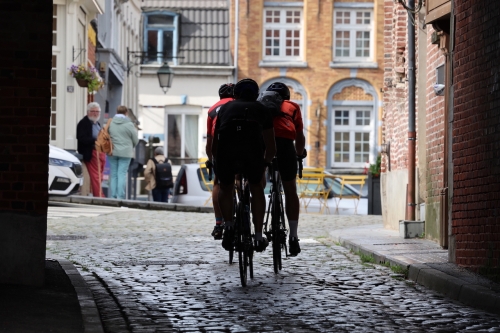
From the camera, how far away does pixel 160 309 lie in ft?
26.9

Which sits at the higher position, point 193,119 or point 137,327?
point 193,119

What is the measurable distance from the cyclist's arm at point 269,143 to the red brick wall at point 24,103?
79.7 inches

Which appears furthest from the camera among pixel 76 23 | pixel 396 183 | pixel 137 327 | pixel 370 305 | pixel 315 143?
pixel 315 143

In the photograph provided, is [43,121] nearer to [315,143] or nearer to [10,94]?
[10,94]

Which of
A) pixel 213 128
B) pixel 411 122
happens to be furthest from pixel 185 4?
pixel 213 128

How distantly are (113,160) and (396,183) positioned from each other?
26.8ft

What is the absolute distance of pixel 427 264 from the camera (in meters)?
10.8

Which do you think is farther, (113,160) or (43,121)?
(113,160)

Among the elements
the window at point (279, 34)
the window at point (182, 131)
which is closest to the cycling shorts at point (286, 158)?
the window at point (182, 131)

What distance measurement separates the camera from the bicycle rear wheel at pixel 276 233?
10797 mm

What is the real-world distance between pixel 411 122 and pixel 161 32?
3349 centimetres

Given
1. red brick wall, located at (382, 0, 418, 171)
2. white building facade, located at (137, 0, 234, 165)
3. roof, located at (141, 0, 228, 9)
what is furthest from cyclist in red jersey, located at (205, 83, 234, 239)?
roof, located at (141, 0, 228, 9)

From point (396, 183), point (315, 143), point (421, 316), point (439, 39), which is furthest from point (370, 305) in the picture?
point (315, 143)

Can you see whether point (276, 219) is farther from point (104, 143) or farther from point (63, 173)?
point (104, 143)
